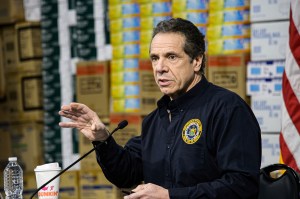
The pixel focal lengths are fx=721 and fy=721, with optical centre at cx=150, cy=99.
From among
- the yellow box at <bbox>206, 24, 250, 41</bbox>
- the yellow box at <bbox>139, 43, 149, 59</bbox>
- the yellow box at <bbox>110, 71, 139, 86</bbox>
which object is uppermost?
the yellow box at <bbox>206, 24, 250, 41</bbox>

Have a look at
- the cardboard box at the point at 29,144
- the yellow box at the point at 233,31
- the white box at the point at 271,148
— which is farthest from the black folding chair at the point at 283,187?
the cardboard box at the point at 29,144

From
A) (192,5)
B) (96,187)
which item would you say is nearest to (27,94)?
(96,187)

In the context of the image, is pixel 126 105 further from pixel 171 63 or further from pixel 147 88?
pixel 171 63

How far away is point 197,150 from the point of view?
263cm

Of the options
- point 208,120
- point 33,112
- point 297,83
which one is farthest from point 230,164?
point 33,112

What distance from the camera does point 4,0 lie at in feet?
20.8

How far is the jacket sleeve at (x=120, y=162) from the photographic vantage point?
9.32ft

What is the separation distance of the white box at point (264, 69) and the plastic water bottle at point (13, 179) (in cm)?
212

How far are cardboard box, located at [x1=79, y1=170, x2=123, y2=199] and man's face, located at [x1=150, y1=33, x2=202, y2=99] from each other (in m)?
2.96

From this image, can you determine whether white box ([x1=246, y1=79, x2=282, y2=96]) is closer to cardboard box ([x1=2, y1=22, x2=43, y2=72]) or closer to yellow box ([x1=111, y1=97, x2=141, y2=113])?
yellow box ([x1=111, y1=97, x2=141, y2=113])

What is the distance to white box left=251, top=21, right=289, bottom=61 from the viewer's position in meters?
4.64

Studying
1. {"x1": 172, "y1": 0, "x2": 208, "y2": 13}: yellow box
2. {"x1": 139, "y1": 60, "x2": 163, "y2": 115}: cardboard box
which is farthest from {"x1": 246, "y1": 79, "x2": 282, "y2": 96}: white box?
{"x1": 139, "y1": 60, "x2": 163, "y2": 115}: cardboard box

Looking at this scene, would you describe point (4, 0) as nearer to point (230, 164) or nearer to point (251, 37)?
point (251, 37)

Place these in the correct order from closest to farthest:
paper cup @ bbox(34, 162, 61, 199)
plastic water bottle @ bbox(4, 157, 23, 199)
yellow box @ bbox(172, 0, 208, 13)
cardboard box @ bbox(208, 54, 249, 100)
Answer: paper cup @ bbox(34, 162, 61, 199) → plastic water bottle @ bbox(4, 157, 23, 199) → cardboard box @ bbox(208, 54, 249, 100) → yellow box @ bbox(172, 0, 208, 13)
